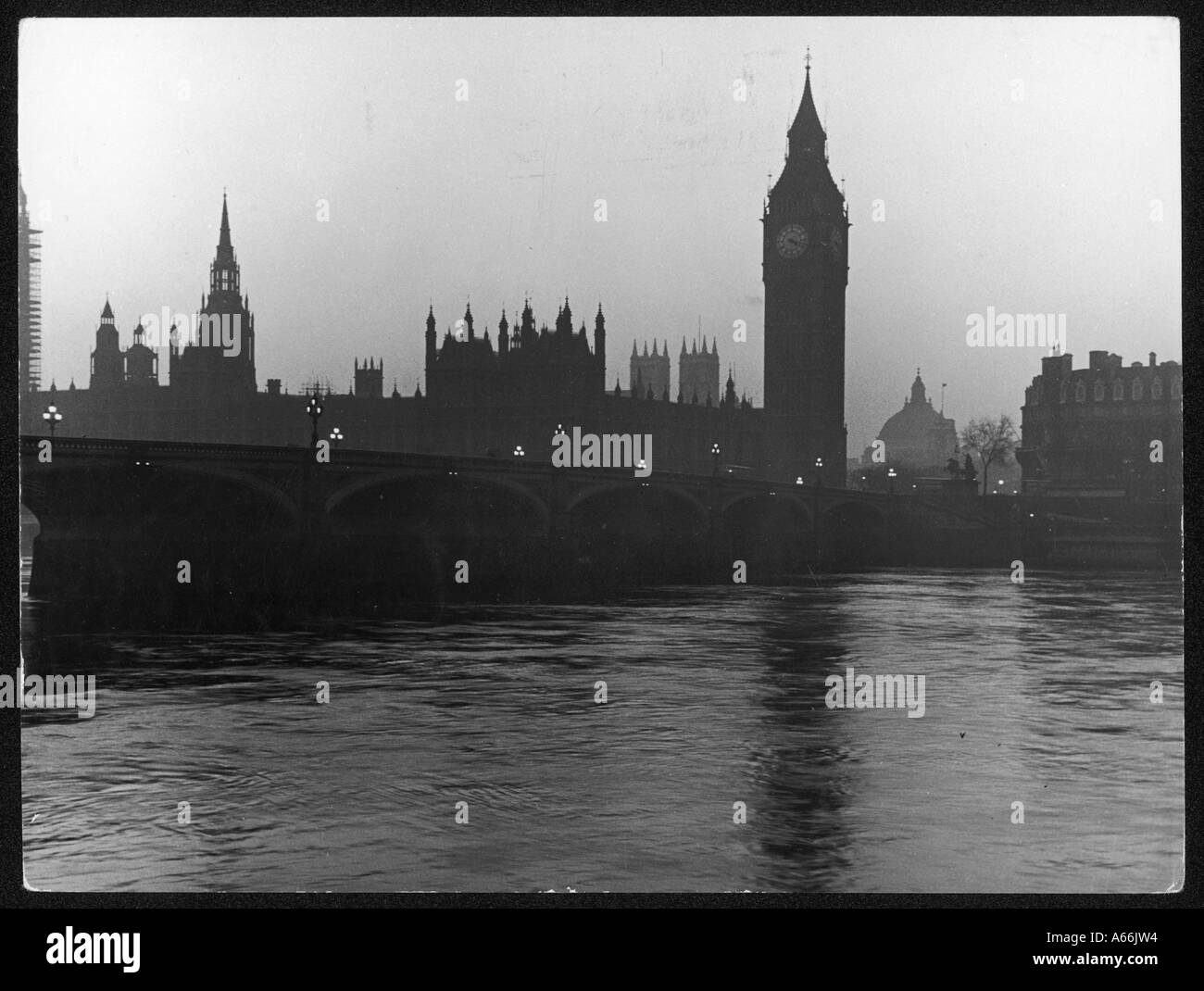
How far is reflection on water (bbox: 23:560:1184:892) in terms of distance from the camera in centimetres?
782

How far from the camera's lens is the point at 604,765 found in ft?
38.6

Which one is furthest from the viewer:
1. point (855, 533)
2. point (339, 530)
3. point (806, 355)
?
point (806, 355)

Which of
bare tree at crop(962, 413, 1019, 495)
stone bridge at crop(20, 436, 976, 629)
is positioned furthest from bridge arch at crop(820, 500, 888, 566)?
bare tree at crop(962, 413, 1019, 495)

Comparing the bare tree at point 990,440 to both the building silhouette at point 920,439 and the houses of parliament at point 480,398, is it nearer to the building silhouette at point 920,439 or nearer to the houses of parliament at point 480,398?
the houses of parliament at point 480,398

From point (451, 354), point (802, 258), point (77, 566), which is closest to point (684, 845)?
point (77, 566)

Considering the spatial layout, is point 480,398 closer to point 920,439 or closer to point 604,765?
point 604,765

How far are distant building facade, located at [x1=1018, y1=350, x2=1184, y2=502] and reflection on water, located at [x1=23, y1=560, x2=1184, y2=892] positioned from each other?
0.98 m

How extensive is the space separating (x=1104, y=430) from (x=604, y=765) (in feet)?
32.3

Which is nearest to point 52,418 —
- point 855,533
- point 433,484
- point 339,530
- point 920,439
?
point 433,484

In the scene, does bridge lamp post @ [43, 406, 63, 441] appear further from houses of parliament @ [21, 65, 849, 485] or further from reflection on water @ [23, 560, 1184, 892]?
reflection on water @ [23, 560, 1184, 892]

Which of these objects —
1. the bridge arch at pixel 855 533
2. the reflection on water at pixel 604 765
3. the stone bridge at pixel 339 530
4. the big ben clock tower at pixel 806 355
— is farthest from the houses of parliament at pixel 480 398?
the reflection on water at pixel 604 765

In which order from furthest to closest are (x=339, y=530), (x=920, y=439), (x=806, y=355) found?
(x=920, y=439)
(x=806, y=355)
(x=339, y=530)

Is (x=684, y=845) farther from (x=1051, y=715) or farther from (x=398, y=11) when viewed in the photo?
(x=1051, y=715)

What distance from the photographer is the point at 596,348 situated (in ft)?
138
